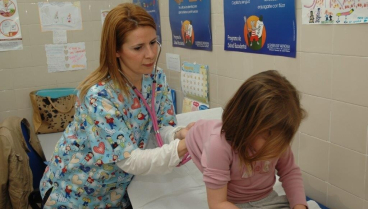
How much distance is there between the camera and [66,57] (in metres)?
3.31

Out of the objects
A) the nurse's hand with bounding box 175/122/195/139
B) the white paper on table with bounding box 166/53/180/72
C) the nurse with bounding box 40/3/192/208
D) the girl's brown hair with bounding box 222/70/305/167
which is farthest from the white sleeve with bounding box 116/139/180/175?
the white paper on table with bounding box 166/53/180/72

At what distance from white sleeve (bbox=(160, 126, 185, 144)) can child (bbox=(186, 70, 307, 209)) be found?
9.2 inches

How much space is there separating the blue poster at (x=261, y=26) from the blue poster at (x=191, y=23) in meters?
0.21

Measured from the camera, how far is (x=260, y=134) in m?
1.03

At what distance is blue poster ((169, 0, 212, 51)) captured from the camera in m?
2.30

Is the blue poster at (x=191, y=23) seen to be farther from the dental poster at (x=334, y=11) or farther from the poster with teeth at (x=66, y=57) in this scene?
the poster with teeth at (x=66, y=57)

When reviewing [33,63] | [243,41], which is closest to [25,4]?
[33,63]

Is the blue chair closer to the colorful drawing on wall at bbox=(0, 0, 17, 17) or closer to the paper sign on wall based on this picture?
the paper sign on wall

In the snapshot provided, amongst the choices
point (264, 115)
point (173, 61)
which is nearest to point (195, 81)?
point (173, 61)

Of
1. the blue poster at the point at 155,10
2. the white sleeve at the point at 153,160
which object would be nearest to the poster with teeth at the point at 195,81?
the blue poster at the point at 155,10

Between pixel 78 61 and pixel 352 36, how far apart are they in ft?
8.42

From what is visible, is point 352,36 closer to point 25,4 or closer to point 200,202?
point 200,202

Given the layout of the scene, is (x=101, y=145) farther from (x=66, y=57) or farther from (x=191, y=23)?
(x=66, y=57)

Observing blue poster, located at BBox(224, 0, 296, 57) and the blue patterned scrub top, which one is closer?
the blue patterned scrub top
